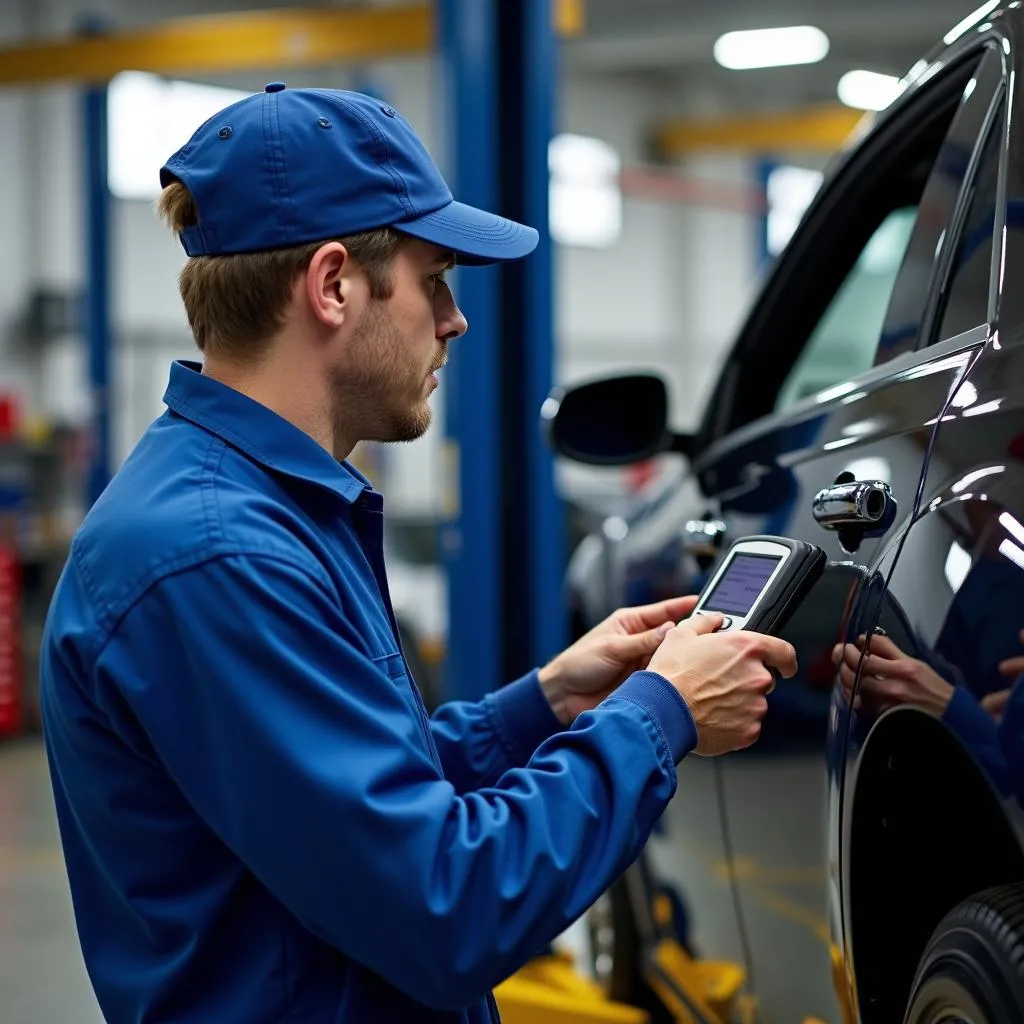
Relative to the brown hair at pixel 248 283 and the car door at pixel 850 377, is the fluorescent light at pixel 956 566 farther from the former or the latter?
the brown hair at pixel 248 283

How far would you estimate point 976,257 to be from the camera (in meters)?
1.70

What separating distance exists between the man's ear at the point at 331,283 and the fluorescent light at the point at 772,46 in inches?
488

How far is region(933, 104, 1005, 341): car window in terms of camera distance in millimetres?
1662

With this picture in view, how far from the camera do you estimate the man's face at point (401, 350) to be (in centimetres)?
156

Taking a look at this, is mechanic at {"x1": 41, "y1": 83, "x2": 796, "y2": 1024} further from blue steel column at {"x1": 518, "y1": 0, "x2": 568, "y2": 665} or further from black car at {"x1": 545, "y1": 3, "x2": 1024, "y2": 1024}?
blue steel column at {"x1": 518, "y1": 0, "x2": 568, "y2": 665}

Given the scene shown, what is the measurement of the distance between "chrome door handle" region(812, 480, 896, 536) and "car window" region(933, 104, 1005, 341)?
0.72 ft

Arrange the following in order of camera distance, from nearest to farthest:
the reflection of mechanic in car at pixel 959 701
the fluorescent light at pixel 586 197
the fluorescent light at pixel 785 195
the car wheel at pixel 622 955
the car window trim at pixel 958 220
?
the reflection of mechanic in car at pixel 959 701 < the car window trim at pixel 958 220 < the car wheel at pixel 622 955 < the fluorescent light at pixel 586 197 < the fluorescent light at pixel 785 195

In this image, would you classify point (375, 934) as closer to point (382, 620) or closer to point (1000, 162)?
point (382, 620)

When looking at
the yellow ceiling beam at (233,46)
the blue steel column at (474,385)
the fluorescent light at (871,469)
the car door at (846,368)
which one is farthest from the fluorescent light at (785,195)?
the fluorescent light at (871,469)

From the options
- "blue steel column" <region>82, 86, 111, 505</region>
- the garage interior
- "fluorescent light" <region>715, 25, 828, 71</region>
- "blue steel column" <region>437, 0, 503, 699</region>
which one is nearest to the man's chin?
the garage interior

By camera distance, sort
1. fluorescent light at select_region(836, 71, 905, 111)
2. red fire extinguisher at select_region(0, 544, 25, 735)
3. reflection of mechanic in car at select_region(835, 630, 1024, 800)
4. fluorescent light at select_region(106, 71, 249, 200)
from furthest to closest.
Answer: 1. fluorescent light at select_region(836, 71, 905, 111)
2. fluorescent light at select_region(106, 71, 249, 200)
3. red fire extinguisher at select_region(0, 544, 25, 735)
4. reflection of mechanic in car at select_region(835, 630, 1024, 800)

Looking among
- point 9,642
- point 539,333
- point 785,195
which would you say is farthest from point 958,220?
point 785,195

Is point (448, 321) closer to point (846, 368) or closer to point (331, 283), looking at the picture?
point (331, 283)

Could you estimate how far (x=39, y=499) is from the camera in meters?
10.3
